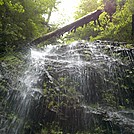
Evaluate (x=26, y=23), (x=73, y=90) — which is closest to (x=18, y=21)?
(x=26, y=23)

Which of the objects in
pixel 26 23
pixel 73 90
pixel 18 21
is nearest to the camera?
pixel 73 90

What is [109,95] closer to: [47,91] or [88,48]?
[47,91]

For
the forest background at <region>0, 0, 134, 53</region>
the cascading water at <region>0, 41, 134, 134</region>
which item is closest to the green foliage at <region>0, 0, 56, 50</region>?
the forest background at <region>0, 0, 134, 53</region>

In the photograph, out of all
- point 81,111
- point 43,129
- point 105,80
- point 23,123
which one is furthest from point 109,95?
point 23,123

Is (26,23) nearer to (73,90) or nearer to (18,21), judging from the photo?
(18,21)

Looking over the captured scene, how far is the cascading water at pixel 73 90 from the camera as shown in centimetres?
420

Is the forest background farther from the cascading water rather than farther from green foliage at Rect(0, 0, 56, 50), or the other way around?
the cascading water

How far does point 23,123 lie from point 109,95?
8.06 feet

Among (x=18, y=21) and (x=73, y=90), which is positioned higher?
(x=18, y=21)

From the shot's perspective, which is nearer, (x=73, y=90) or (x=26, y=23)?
(x=73, y=90)

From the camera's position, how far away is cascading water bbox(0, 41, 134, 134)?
13.8 ft

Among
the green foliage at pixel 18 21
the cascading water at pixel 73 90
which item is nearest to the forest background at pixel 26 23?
the green foliage at pixel 18 21

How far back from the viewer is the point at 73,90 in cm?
493

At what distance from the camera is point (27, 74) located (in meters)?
5.24
